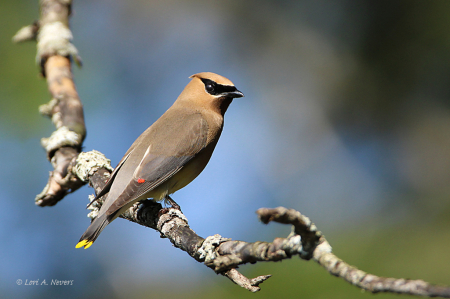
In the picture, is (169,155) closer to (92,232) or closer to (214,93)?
(92,232)

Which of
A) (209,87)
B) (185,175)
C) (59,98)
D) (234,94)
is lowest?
(185,175)

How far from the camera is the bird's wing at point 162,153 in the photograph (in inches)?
128

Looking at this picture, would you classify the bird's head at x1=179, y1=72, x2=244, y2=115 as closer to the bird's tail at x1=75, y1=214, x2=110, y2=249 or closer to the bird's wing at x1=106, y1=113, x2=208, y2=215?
the bird's wing at x1=106, y1=113, x2=208, y2=215

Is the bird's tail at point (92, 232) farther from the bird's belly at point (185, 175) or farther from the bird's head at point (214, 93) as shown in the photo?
the bird's head at point (214, 93)

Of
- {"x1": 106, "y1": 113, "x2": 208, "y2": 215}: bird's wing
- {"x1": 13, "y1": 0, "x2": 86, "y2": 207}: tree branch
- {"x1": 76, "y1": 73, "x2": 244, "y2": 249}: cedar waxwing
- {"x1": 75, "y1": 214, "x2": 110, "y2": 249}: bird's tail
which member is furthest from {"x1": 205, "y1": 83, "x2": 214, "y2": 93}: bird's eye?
{"x1": 75, "y1": 214, "x2": 110, "y2": 249}: bird's tail

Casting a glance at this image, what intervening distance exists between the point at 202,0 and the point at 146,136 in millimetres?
5345

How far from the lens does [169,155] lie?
11.5 ft

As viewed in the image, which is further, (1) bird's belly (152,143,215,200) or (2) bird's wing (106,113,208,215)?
(1) bird's belly (152,143,215,200)

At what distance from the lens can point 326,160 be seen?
279 inches

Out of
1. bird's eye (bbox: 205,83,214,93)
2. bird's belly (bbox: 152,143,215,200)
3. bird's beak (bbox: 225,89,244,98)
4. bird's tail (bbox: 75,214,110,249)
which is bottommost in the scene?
bird's tail (bbox: 75,214,110,249)

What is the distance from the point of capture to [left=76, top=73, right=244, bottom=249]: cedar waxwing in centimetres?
307

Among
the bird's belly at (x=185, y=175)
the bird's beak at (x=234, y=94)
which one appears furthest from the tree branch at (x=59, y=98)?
the bird's beak at (x=234, y=94)

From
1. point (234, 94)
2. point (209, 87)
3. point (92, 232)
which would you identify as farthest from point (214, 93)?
point (92, 232)

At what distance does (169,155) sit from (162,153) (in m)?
0.06
